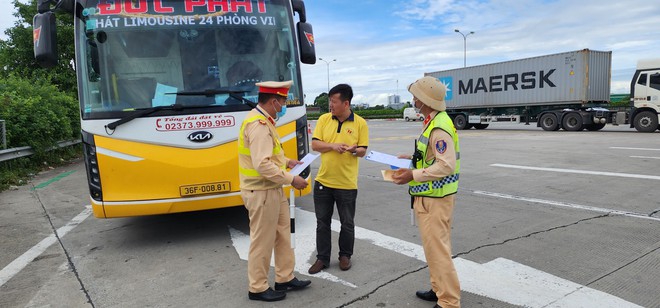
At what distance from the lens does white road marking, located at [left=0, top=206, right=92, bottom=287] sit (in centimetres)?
433

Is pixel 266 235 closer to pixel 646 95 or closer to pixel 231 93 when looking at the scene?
pixel 231 93

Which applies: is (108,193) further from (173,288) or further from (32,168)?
(32,168)

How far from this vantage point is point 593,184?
313 inches

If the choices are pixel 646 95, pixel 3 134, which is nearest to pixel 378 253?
pixel 3 134

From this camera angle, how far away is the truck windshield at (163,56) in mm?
4828

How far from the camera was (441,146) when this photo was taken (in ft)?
9.88

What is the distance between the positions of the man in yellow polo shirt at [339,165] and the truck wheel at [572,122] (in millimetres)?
21226

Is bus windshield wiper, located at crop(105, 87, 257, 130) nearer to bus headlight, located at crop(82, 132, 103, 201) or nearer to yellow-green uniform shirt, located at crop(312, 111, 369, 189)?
bus headlight, located at crop(82, 132, 103, 201)

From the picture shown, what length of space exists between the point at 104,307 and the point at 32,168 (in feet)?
32.6

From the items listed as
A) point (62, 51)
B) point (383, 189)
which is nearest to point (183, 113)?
point (383, 189)

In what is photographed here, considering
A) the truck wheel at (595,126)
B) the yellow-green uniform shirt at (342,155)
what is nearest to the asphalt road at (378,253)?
the yellow-green uniform shirt at (342,155)

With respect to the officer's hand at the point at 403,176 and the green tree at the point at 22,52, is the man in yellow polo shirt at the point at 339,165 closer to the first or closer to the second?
the officer's hand at the point at 403,176

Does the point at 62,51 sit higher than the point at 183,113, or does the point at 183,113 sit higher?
the point at 62,51

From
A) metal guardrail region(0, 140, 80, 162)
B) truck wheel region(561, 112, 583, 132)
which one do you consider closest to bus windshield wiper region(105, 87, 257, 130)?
metal guardrail region(0, 140, 80, 162)
